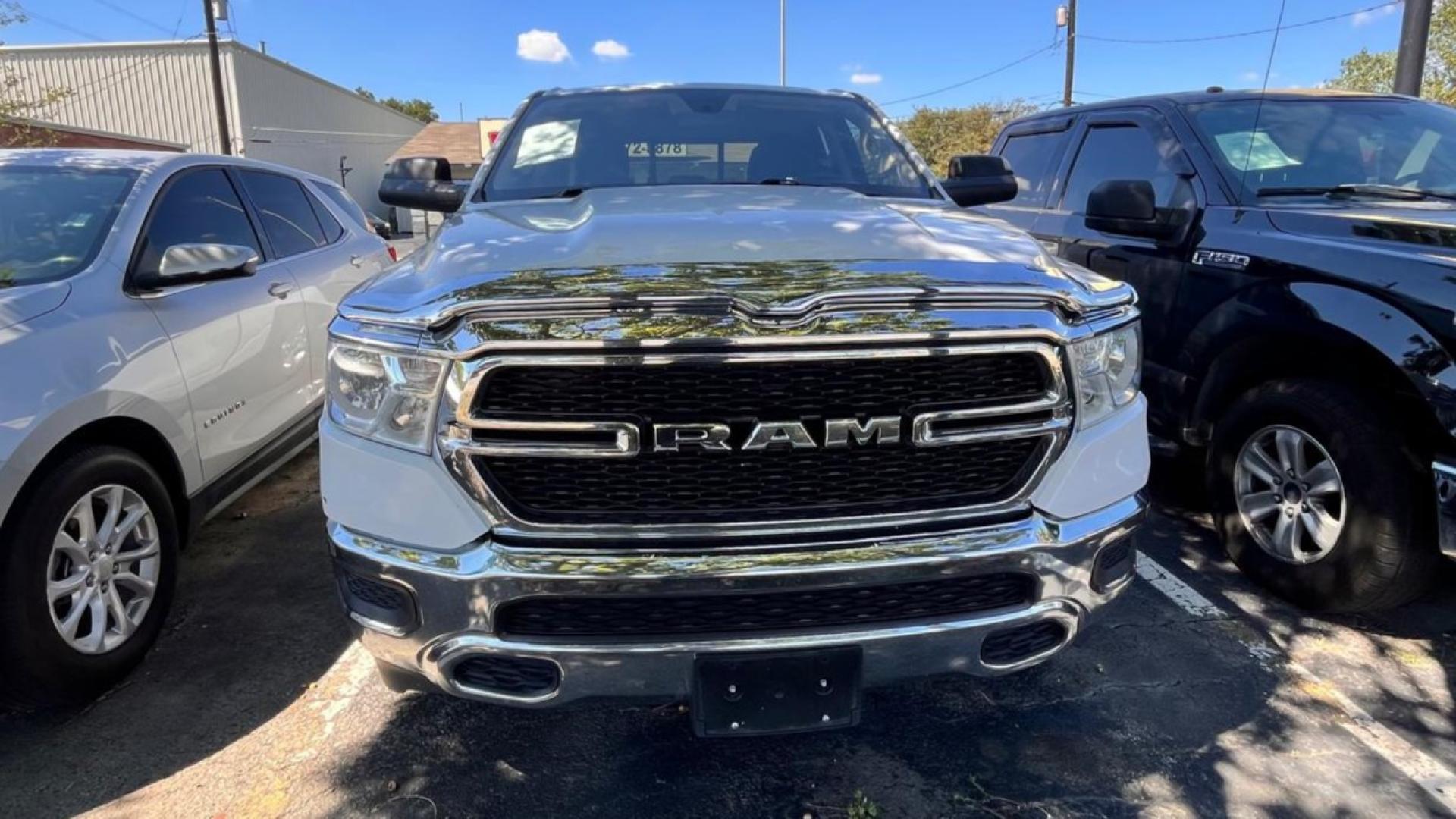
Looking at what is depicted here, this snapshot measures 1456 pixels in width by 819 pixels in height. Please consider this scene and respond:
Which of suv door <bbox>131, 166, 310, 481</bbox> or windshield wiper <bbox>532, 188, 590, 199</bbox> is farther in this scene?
suv door <bbox>131, 166, 310, 481</bbox>

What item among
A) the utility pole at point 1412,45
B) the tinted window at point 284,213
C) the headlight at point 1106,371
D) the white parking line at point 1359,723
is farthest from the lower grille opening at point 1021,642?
the utility pole at point 1412,45

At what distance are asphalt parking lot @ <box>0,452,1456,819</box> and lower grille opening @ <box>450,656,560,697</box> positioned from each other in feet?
0.61

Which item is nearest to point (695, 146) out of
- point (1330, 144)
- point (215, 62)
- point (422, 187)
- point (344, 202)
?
point (422, 187)

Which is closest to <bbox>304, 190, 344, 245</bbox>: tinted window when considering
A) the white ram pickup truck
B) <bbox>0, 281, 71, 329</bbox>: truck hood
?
<bbox>0, 281, 71, 329</bbox>: truck hood

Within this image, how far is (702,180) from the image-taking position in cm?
350

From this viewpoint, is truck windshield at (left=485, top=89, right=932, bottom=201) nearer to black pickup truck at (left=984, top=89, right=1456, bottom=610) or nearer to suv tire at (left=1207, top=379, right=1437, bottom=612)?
black pickup truck at (left=984, top=89, right=1456, bottom=610)

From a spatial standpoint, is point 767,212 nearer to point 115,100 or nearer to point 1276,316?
point 1276,316

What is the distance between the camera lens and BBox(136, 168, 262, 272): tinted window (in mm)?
3512

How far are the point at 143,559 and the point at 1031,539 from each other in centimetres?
300

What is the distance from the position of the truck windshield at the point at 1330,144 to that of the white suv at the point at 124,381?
4.55m

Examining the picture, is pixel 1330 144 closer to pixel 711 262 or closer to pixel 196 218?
pixel 711 262

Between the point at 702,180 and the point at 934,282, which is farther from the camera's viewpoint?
the point at 702,180

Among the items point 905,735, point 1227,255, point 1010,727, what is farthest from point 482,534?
point 1227,255

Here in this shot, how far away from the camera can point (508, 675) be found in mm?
2041
